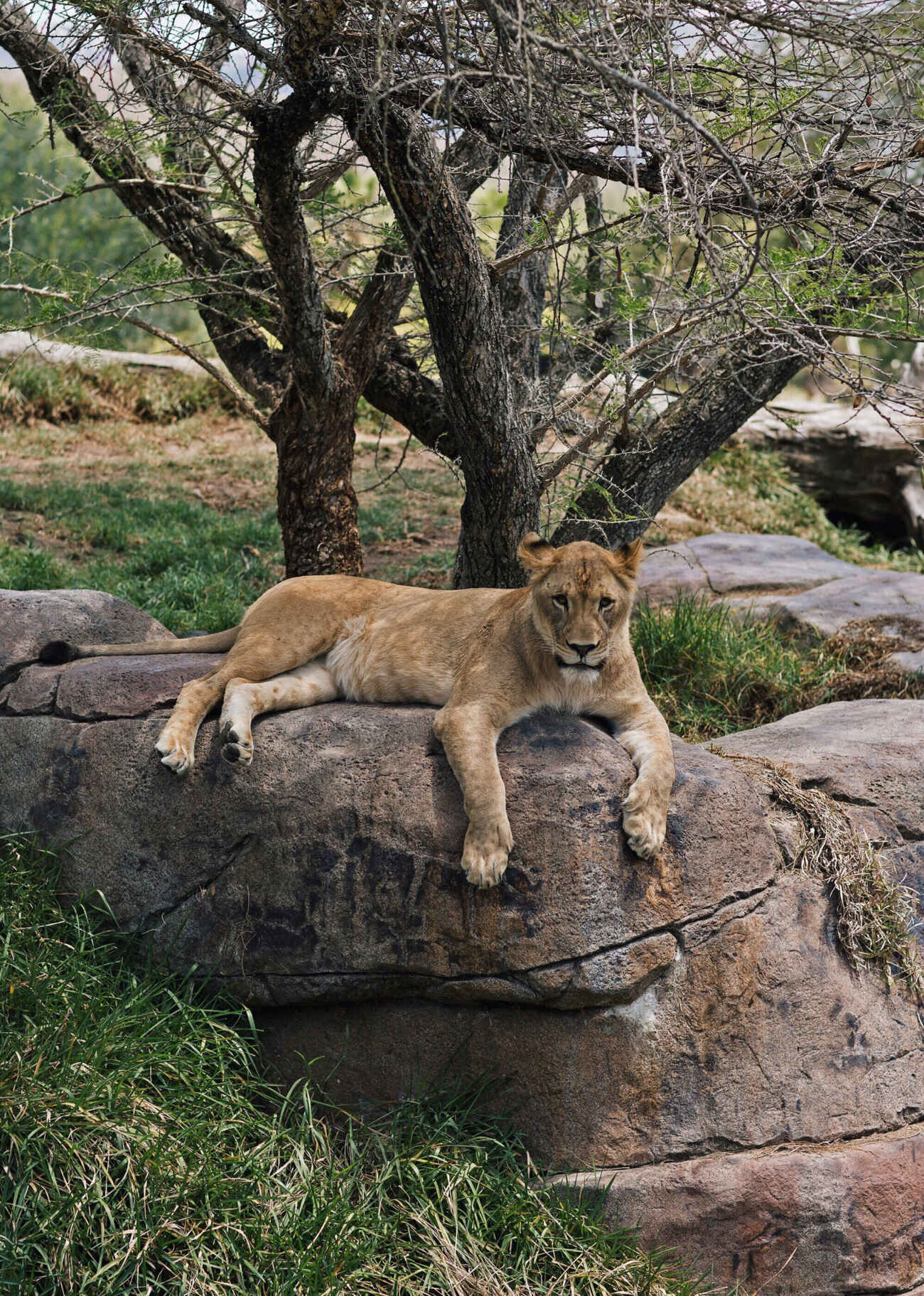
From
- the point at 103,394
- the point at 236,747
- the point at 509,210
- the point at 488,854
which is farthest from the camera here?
the point at 103,394

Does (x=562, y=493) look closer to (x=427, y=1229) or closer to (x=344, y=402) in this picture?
(x=344, y=402)

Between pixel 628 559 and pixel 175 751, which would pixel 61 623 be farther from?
pixel 628 559

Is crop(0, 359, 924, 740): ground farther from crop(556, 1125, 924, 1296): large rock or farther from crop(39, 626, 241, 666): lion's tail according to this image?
crop(556, 1125, 924, 1296): large rock

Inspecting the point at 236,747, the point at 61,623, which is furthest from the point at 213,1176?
the point at 61,623

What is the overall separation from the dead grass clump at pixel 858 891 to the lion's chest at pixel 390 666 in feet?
4.77

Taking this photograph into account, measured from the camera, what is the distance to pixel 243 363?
744 cm

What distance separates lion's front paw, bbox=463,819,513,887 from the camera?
420cm

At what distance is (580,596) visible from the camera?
4551 millimetres

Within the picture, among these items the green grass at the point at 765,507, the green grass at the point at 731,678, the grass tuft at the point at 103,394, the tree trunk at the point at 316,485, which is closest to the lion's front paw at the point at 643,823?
the green grass at the point at 731,678

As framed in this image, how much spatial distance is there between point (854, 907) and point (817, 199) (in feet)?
9.06

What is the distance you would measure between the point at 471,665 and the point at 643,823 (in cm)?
99

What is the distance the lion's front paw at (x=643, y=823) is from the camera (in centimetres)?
426

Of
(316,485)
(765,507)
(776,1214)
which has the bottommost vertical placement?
(776,1214)

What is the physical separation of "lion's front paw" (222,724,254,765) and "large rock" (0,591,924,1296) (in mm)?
56
